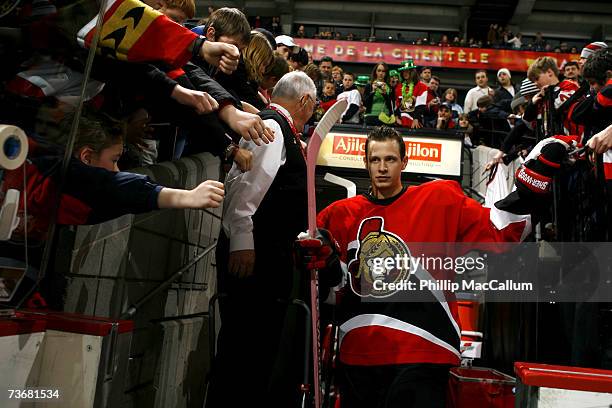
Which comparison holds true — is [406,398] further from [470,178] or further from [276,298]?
[470,178]

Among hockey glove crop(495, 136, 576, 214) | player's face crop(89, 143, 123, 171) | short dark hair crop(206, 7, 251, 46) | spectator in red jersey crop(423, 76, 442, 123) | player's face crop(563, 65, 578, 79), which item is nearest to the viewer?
player's face crop(89, 143, 123, 171)

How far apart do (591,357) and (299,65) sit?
3.92 metres

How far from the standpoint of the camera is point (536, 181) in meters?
2.99

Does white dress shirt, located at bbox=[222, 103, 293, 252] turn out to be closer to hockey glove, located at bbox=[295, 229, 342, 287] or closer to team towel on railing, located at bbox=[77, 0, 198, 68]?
hockey glove, located at bbox=[295, 229, 342, 287]

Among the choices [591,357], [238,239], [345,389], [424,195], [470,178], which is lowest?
[345,389]

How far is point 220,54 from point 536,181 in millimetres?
1807

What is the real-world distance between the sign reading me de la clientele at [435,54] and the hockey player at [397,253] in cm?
1767

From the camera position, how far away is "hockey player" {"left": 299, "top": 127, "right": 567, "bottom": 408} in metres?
2.50

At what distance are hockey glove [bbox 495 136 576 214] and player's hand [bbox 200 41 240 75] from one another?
162cm

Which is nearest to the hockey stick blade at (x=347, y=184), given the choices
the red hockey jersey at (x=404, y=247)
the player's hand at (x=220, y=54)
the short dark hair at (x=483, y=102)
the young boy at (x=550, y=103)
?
the red hockey jersey at (x=404, y=247)

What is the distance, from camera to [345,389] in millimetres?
2676

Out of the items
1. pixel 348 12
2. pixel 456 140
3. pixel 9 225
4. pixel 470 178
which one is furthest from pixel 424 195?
pixel 348 12

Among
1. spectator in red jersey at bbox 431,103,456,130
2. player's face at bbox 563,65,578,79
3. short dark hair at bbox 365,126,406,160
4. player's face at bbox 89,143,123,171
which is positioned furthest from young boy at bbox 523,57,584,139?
spectator in red jersey at bbox 431,103,456,130

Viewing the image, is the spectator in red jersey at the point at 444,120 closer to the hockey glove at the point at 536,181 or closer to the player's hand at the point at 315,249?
the hockey glove at the point at 536,181
